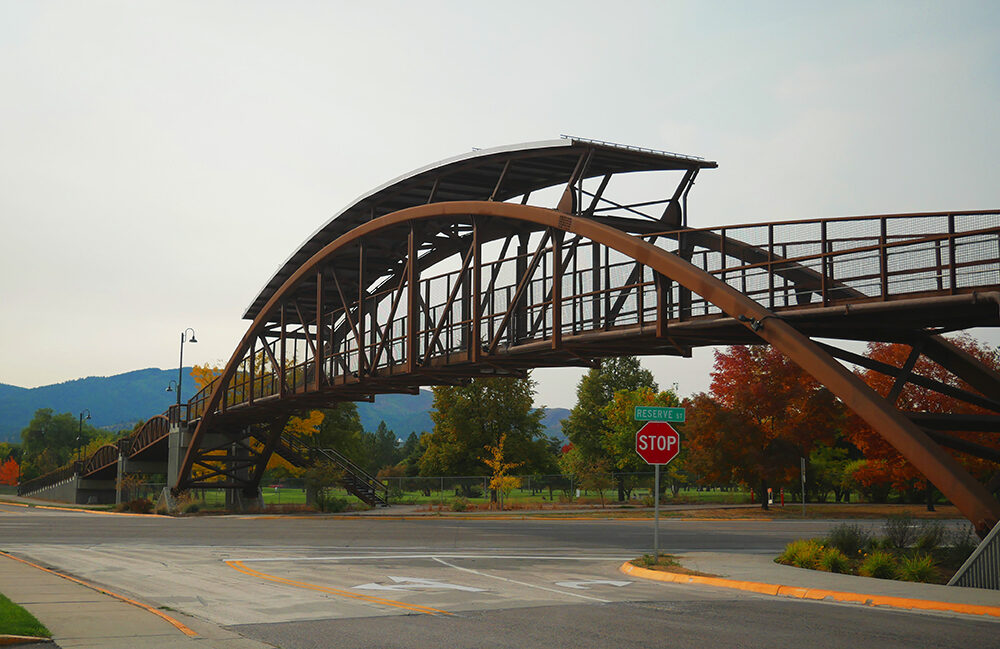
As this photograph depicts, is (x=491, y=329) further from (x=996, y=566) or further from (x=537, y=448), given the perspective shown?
(x=537, y=448)

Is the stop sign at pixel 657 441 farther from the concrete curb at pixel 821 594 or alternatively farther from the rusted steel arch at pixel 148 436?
the rusted steel arch at pixel 148 436

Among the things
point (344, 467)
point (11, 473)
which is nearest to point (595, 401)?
point (344, 467)

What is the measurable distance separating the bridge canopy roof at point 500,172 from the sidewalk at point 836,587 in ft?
46.2

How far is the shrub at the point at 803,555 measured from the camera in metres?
17.2

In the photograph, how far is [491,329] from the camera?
30.2 meters

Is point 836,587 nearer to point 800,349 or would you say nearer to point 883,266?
point 800,349

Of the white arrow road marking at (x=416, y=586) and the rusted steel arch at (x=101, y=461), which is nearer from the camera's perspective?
the white arrow road marking at (x=416, y=586)

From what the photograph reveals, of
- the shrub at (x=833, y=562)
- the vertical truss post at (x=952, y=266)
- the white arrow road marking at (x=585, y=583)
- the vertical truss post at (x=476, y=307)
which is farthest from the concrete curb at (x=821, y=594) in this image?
the vertical truss post at (x=476, y=307)

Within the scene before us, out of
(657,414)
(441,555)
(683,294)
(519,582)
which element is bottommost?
(441,555)

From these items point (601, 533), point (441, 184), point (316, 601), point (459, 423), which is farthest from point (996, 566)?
point (459, 423)

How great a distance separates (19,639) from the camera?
8820mm

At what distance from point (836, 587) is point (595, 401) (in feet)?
214

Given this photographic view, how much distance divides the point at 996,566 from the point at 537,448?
183 ft

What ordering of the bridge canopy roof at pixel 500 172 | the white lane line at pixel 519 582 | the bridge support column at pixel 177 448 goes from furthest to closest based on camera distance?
the bridge support column at pixel 177 448 < the bridge canopy roof at pixel 500 172 < the white lane line at pixel 519 582
